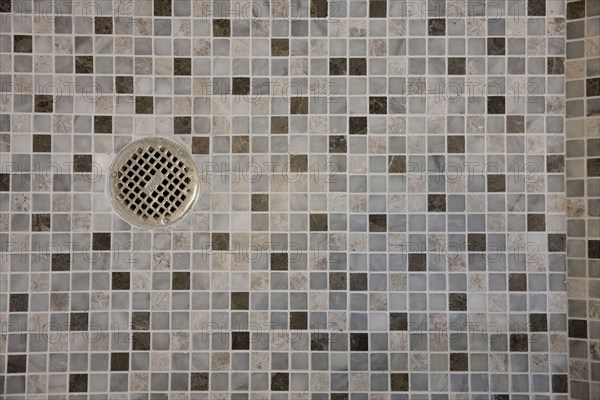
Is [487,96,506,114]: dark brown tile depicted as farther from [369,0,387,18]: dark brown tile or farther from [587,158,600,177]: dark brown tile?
[369,0,387,18]: dark brown tile

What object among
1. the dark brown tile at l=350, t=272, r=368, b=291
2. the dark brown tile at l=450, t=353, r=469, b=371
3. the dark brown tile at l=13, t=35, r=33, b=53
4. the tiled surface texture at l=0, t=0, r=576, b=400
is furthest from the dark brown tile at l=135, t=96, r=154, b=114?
the dark brown tile at l=450, t=353, r=469, b=371

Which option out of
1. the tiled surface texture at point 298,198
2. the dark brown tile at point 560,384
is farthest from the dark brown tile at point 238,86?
the dark brown tile at point 560,384

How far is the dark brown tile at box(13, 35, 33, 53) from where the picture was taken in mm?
1857

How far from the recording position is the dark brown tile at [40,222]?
1852 mm

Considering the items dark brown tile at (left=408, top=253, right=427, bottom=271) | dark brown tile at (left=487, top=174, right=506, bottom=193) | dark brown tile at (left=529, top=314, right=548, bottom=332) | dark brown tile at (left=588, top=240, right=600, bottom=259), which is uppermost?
dark brown tile at (left=487, top=174, right=506, bottom=193)

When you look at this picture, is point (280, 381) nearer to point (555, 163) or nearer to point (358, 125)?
point (358, 125)

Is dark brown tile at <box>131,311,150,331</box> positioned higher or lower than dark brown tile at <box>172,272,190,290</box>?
lower

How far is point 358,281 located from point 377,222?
0.62 ft

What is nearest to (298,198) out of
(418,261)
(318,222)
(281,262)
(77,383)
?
(318,222)

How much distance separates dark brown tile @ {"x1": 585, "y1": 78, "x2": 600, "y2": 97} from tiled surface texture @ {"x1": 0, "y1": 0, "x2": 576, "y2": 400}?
0.09 meters

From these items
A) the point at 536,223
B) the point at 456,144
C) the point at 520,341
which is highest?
the point at 456,144

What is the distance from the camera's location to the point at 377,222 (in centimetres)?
187

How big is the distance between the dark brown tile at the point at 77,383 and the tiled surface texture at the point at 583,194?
1.47 meters

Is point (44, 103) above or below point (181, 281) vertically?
above
